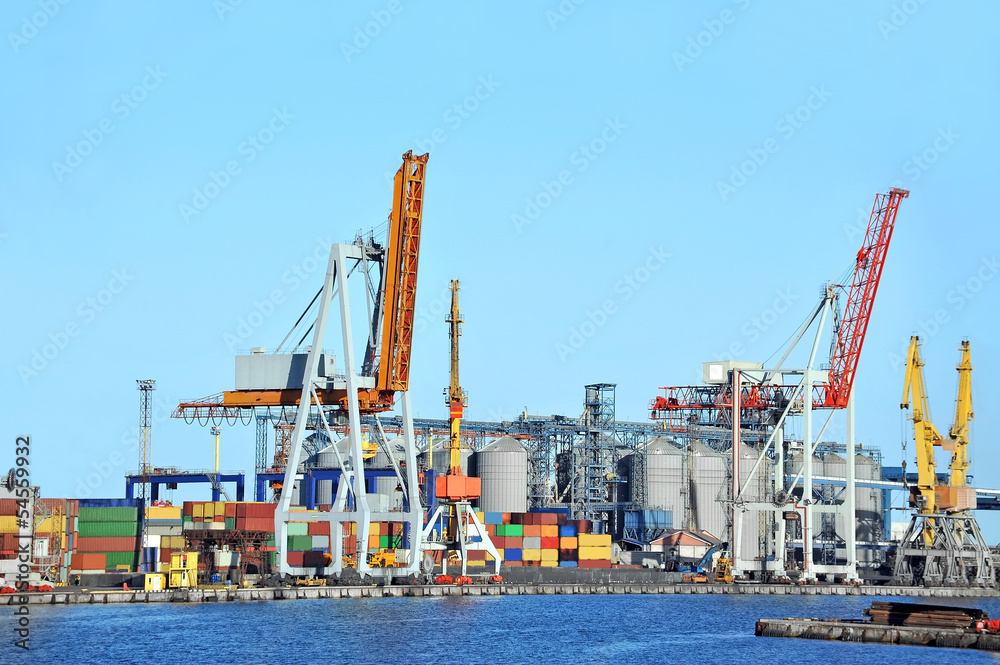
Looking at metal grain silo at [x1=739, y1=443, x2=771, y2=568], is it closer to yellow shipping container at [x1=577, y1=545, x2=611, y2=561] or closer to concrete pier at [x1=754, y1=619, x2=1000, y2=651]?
yellow shipping container at [x1=577, y1=545, x2=611, y2=561]

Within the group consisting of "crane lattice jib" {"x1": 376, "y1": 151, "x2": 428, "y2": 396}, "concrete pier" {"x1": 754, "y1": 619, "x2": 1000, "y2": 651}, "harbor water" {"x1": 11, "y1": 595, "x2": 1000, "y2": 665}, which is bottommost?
"harbor water" {"x1": 11, "y1": 595, "x2": 1000, "y2": 665}

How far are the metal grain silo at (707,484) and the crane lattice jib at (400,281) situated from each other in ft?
138

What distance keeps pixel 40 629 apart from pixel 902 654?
36.9m

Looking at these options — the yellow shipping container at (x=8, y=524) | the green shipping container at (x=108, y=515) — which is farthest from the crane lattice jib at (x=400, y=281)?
the yellow shipping container at (x=8, y=524)

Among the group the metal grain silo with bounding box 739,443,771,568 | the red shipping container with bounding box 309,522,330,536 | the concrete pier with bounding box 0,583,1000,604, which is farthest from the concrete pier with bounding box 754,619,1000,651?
the metal grain silo with bounding box 739,443,771,568

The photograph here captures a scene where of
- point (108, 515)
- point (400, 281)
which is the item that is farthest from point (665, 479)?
point (108, 515)

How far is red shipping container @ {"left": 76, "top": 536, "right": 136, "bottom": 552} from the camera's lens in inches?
3497

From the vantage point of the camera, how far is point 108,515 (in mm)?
89688

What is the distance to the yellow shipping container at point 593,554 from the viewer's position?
107 m

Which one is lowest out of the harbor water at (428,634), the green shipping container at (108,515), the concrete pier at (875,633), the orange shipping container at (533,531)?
the harbor water at (428,634)

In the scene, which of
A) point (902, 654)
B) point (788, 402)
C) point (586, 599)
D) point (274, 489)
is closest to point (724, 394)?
point (788, 402)

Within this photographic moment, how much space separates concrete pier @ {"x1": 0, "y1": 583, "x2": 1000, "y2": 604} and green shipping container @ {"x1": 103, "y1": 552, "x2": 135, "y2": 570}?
8.82m

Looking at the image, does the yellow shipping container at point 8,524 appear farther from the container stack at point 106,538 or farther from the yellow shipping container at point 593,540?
the yellow shipping container at point 593,540

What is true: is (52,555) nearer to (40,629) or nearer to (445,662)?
(40,629)
